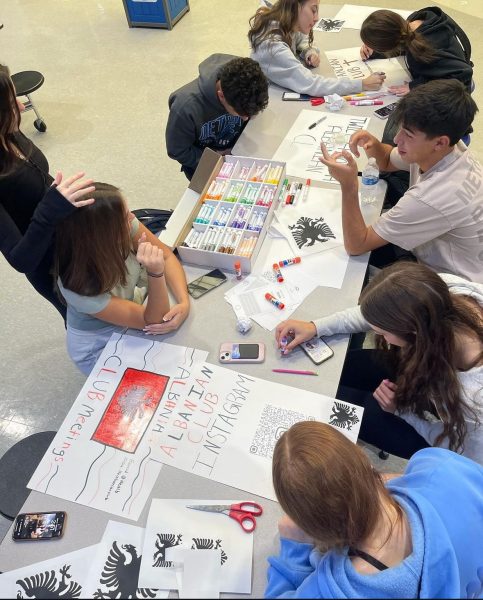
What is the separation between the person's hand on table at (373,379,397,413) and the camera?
1.48 metres

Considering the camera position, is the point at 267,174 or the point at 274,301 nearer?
the point at 274,301

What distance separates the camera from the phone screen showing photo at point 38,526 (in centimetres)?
117

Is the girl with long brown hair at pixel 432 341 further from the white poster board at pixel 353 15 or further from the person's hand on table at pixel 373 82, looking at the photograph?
the white poster board at pixel 353 15

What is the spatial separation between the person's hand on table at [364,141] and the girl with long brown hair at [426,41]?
60 centimetres

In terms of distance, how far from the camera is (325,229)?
1.84 metres

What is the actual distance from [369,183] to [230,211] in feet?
2.13

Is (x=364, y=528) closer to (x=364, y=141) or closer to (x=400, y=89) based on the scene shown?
(x=364, y=141)

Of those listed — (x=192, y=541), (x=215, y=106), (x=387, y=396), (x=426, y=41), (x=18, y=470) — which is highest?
(x=426, y=41)

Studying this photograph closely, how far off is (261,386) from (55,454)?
0.63m

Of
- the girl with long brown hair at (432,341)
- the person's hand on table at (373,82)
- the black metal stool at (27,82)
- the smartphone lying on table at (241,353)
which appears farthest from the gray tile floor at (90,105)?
the person's hand on table at (373,82)

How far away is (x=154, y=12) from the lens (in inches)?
187

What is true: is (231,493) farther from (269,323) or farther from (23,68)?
(23,68)

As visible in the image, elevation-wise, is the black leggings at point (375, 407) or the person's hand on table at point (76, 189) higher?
the person's hand on table at point (76, 189)

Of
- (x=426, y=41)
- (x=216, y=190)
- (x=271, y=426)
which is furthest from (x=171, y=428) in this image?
(x=426, y=41)
